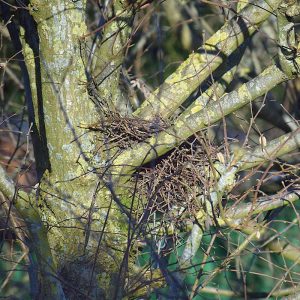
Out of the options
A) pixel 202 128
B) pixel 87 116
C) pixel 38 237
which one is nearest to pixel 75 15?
pixel 87 116

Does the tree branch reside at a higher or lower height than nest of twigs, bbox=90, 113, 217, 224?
higher

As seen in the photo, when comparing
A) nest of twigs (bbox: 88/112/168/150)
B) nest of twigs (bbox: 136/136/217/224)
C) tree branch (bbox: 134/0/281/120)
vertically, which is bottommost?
nest of twigs (bbox: 136/136/217/224)

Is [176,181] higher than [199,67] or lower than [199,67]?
lower

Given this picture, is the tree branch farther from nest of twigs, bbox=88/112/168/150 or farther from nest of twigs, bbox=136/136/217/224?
nest of twigs, bbox=136/136/217/224

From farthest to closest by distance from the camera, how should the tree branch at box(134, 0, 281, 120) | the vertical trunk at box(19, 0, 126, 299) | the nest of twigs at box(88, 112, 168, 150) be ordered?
the tree branch at box(134, 0, 281, 120) < the nest of twigs at box(88, 112, 168, 150) < the vertical trunk at box(19, 0, 126, 299)

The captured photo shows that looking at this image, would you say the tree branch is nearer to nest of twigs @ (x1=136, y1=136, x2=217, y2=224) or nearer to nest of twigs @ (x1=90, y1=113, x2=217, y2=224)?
nest of twigs @ (x1=90, y1=113, x2=217, y2=224)

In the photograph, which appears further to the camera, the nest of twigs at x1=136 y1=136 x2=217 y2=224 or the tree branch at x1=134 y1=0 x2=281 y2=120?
the tree branch at x1=134 y1=0 x2=281 y2=120

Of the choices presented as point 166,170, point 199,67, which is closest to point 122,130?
point 166,170

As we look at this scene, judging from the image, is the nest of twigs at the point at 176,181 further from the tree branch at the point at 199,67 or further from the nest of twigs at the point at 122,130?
the tree branch at the point at 199,67

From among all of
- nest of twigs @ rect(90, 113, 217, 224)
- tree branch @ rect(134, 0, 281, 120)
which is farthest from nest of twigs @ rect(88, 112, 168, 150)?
tree branch @ rect(134, 0, 281, 120)

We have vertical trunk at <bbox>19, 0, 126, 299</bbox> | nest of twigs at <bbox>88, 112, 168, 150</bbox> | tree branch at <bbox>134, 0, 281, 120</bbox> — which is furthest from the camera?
tree branch at <bbox>134, 0, 281, 120</bbox>

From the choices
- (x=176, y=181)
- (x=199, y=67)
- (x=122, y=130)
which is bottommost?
(x=176, y=181)

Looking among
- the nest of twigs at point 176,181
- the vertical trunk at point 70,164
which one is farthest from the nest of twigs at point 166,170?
the vertical trunk at point 70,164

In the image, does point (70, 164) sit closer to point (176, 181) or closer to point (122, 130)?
point (122, 130)
